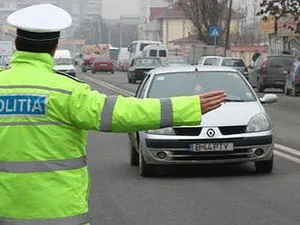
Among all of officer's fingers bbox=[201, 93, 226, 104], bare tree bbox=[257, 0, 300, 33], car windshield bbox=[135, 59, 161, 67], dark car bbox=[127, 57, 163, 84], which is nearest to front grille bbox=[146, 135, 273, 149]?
officer's fingers bbox=[201, 93, 226, 104]

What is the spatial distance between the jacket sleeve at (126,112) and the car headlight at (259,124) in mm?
6719

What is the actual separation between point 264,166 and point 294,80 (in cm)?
2189

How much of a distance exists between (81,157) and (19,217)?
36cm

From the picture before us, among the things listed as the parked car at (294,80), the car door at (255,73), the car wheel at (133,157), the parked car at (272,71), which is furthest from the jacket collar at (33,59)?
the car door at (255,73)

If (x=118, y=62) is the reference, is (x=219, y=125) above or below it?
above

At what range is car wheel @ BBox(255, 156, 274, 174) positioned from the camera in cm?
1006

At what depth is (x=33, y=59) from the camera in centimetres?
317

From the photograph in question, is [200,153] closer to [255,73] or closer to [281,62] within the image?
[281,62]

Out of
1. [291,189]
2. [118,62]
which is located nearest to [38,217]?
[291,189]

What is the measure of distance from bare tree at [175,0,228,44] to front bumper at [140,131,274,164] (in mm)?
52893

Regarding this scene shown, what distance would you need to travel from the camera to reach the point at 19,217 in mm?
3027

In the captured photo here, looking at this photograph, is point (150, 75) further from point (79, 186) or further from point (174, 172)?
point (79, 186)

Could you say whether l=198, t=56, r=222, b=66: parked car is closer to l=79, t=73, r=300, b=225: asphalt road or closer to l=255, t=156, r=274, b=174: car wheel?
l=79, t=73, r=300, b=225: asphalt road

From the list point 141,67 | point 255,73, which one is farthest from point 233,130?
point 141,67
